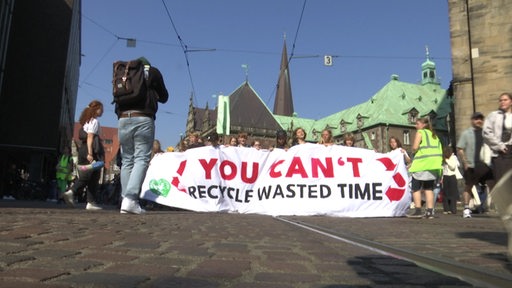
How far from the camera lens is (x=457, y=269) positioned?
2.64 m

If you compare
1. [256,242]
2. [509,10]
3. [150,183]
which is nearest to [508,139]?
[256,242]

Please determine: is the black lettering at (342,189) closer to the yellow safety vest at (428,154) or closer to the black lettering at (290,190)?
the black lettering at (290,190)

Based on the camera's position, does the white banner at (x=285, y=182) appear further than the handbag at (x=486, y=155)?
Yes

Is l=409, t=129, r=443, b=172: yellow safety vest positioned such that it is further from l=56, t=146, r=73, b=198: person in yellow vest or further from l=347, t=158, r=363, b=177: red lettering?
l=56, t=146, r=73, b=198: person in yellow vest

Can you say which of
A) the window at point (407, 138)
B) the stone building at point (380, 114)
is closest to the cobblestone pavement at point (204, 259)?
the stone building at point (380, 114)

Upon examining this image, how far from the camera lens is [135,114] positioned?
668 centimetres

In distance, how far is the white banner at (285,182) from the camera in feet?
31.4

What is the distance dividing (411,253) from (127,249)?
6.49 ft

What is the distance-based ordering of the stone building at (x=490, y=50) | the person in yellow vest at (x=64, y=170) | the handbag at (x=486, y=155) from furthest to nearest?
1. the stone building at (x=490, y=50)
2. the person in yellow vest at (x=64, y=170)
3. the handbag at (x=486, y=155)

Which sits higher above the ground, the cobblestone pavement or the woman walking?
the woman walking

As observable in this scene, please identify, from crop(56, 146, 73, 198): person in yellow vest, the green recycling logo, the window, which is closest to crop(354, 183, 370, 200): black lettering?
the green recycling logo

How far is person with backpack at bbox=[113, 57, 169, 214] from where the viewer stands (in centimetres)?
659

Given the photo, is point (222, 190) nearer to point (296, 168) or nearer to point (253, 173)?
point (253, 173)

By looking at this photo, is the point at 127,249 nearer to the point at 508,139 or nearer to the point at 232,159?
the point at 508,139
